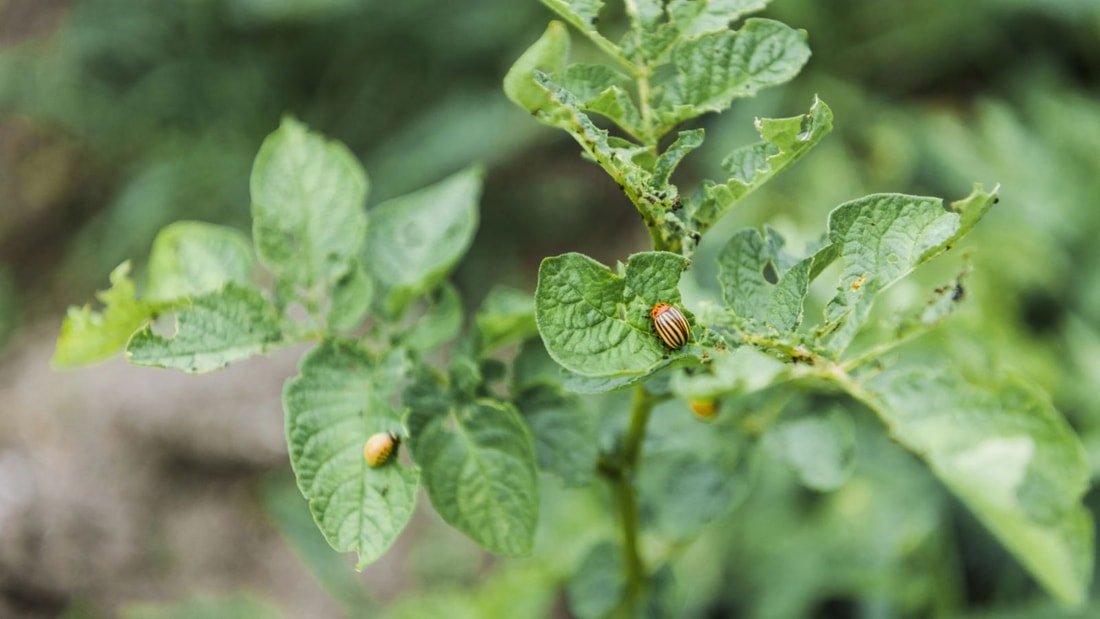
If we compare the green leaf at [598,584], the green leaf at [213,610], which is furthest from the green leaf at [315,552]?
the green leaf at [598,584]

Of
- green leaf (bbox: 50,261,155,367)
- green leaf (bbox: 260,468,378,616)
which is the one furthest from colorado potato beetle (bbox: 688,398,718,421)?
green leaf (bbox: 260,468,378,616)

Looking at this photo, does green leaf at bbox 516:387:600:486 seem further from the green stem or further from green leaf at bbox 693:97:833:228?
green leaf at bbox 693:97:833:228

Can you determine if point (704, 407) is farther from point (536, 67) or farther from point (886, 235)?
point (536, 67)

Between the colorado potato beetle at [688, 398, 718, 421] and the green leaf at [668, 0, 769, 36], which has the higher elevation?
the green leaf at [668, 0, 769, 36]

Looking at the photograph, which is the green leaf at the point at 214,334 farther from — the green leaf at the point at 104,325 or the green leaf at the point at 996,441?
the green leaf at the point at 996,441

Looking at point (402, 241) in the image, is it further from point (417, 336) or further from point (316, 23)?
point (316, 23)

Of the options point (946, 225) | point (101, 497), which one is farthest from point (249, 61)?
point (946, 225)
